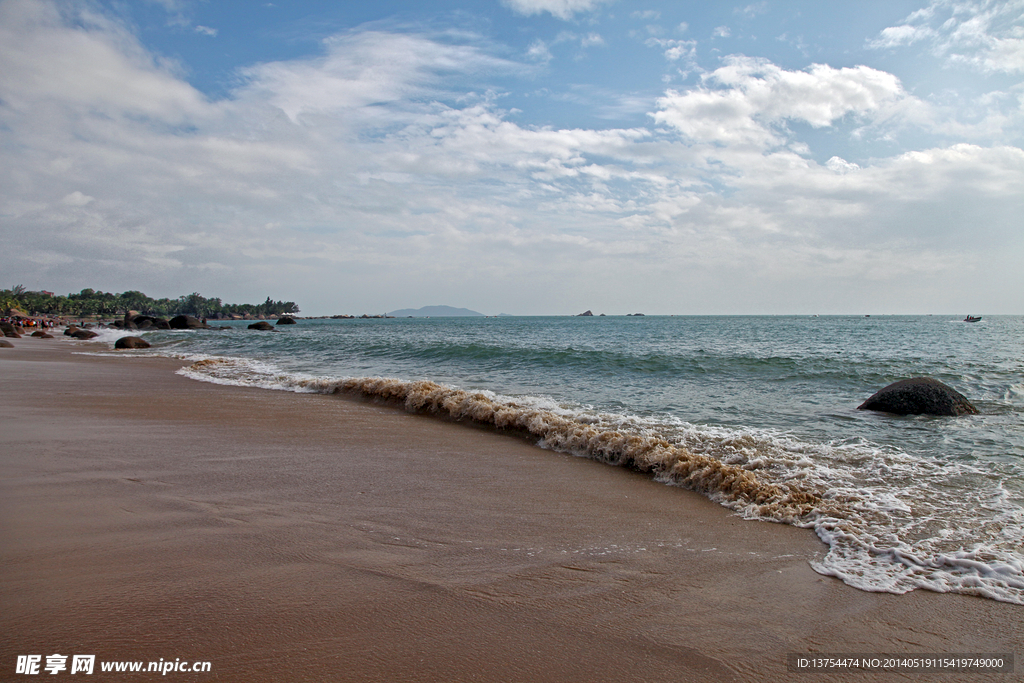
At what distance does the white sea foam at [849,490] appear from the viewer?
358 cm

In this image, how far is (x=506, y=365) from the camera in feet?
60.8

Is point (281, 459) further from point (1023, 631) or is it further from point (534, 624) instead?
point (1023, 631)

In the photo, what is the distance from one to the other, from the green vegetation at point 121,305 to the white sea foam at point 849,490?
12100 centimetres

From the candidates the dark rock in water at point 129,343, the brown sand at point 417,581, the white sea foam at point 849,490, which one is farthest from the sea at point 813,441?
the dark rock in water at point 129,343

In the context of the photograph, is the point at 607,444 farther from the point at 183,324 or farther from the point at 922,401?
→ the point at 183,324

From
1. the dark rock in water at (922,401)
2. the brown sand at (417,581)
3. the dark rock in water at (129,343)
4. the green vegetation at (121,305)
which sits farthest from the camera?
the green vegetation at (121,305)

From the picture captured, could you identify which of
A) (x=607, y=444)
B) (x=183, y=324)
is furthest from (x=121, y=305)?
(x=607, y=444)

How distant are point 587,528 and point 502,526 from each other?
731 mm

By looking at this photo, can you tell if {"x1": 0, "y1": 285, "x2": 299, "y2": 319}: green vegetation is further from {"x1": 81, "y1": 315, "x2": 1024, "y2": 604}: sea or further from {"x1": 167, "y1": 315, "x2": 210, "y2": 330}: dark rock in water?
{"x1": 81, "y1": 315, "x2": 1024, "y2": 604}: sea


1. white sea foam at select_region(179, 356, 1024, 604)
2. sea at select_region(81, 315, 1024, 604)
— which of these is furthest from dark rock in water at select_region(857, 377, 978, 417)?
white sea foam at select_region(179, 356, 1024, 604)

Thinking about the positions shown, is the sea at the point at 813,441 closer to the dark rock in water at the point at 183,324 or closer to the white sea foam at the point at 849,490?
the white sea foam at the point at 849,490

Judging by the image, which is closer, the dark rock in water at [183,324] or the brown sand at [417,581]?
the brown sand at [417,581]

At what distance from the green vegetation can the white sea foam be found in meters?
121

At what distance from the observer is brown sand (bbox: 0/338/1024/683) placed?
2.51 metres
